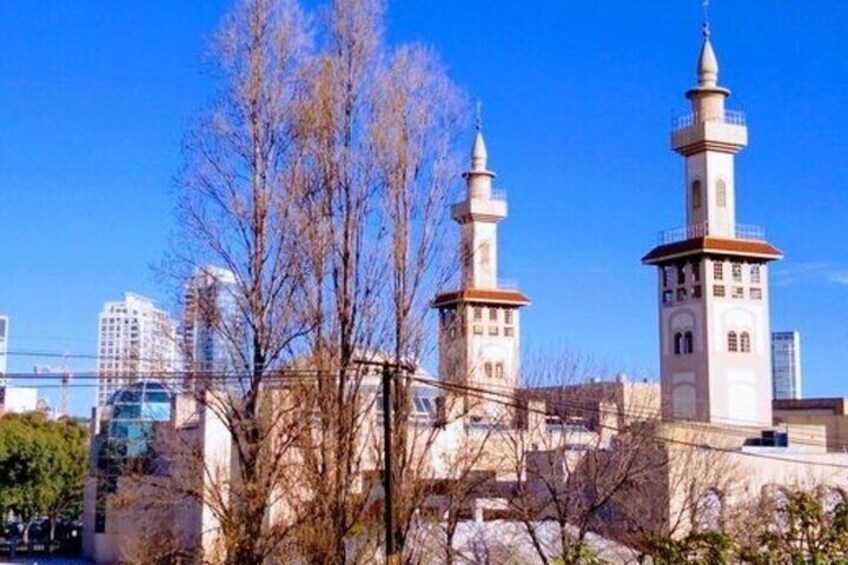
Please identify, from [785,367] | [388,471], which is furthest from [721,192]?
[785,367]

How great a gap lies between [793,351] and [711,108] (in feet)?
153

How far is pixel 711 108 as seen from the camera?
35.7 m

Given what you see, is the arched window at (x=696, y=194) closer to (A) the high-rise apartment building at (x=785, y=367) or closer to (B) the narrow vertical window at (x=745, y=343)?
(B) the narrow vertical window at (x=745, y=343)

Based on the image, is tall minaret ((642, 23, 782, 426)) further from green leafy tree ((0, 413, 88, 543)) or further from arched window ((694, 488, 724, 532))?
green leafy tree ((0, 413, 88, 543))

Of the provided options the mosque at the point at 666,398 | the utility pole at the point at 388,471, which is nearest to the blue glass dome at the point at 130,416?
the mosque at the point at 666,398

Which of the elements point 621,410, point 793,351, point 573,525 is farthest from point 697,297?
point 793,351

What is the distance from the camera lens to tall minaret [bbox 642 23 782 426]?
35125mm

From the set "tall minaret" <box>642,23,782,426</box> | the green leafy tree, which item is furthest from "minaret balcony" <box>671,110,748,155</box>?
the green leafy tree

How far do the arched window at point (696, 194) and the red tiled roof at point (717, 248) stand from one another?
3.74 feet

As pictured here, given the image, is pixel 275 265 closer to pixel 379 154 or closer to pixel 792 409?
pixel 379 154

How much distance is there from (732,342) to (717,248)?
9.07 feet

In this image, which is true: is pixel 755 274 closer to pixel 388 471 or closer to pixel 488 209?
pixel 488 209

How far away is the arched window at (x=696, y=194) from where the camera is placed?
3581 centimetres

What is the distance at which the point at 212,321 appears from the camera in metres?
13.9
